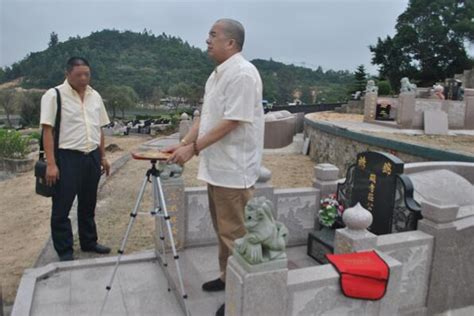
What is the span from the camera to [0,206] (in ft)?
20.6

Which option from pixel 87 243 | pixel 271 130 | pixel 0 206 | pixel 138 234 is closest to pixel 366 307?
pixel 87 243

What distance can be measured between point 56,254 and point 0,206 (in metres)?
2.91

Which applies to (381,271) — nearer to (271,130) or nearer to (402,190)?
(402,190)

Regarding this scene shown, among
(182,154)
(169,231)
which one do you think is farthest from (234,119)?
(169,231)

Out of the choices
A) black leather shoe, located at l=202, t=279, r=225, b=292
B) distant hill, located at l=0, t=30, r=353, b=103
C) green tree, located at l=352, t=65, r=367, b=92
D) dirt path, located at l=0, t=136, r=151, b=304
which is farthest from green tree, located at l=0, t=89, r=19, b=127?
black leather shoe, located at l=202, t=279, r=225, b=292

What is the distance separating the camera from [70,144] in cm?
359

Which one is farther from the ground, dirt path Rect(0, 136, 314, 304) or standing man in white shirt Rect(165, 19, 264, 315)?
standing man in white shirt Rect(165, 19, 264, 315)

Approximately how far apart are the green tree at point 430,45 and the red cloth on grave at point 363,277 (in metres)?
29.4

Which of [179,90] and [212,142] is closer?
[212,142]

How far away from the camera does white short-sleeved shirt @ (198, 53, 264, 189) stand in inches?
98.9

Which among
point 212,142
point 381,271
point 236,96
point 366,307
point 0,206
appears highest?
point 236,96

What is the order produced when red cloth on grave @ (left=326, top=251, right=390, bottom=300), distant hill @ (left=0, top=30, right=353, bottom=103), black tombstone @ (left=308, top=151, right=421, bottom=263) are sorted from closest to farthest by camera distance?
red cloth on grave @ (left=326, top=251, right=390, bottom=300) < black tombstone @ (left=308, top=151, right=421, bottom=263) < distant hill @ (left=0, top=30, right=353, bottom=103)

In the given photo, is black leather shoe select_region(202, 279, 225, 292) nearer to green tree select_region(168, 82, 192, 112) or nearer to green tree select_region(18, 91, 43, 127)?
green tree select_region(18, 91, 43, 127)

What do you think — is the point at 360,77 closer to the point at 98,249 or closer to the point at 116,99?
the point at 98,249
